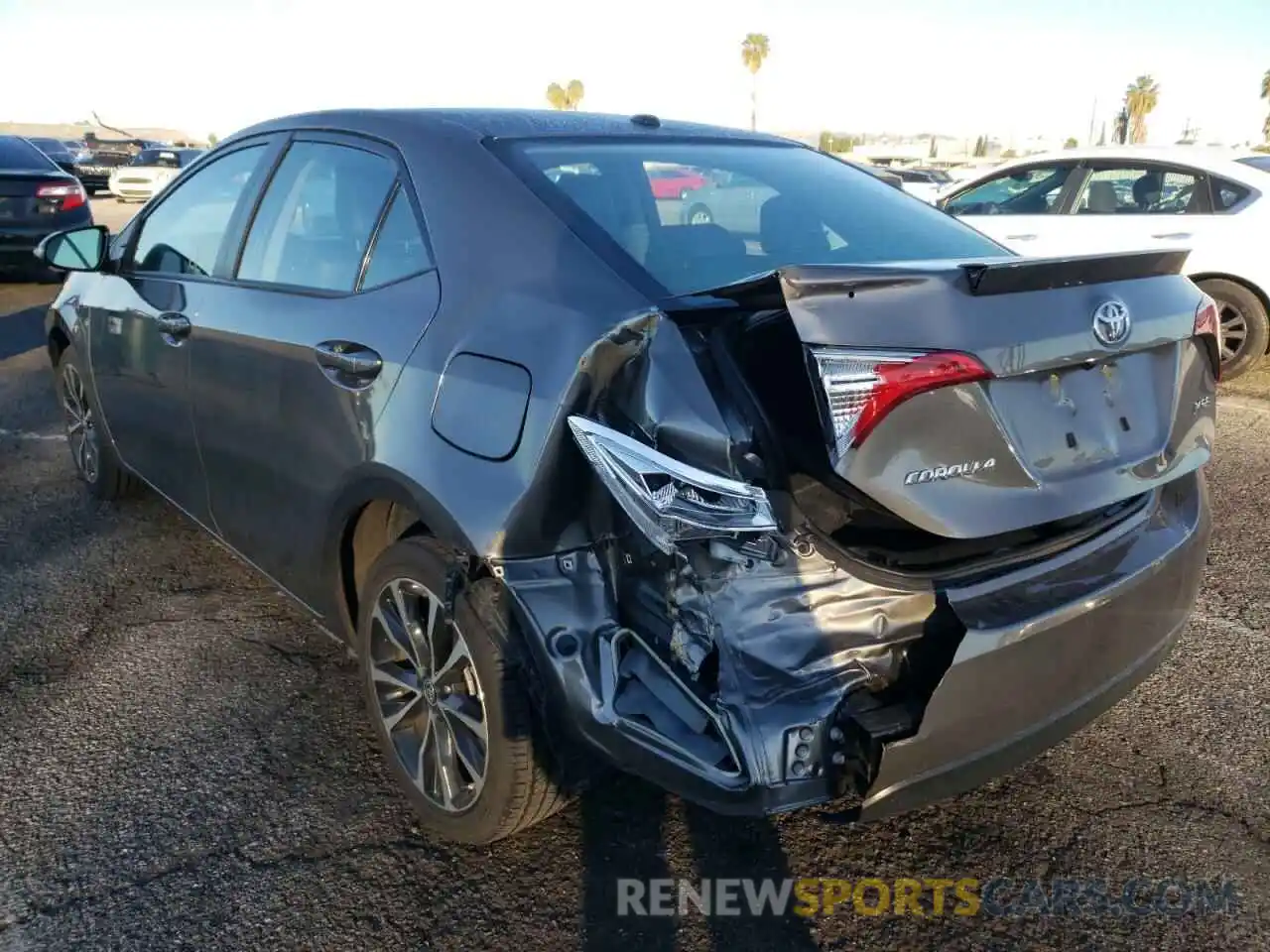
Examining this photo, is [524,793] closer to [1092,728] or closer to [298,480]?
[298,480]

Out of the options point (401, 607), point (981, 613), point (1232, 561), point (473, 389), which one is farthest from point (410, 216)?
point (1232, 561)

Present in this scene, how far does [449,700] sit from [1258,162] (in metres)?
7.90

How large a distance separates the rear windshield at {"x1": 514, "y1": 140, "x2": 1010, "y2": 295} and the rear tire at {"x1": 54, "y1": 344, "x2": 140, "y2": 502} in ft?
9.28

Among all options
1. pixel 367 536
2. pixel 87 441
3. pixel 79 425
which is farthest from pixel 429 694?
pixel 79 425

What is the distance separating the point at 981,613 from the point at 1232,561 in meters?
2.76

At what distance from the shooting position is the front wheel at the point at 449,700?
225 centimetres

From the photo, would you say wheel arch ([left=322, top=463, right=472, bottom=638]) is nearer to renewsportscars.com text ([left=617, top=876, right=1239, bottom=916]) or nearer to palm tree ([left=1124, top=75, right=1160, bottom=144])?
renewsportscars.com text ([left=617, top=876, right=1239, bottom=916])

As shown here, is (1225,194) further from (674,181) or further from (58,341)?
(58,341)

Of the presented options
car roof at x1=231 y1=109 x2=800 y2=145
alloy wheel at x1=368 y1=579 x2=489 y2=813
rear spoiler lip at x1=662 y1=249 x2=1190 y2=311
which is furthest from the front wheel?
car roof at x1=231 y1=109 x2=800 y2=145

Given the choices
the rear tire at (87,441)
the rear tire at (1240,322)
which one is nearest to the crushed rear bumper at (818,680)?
the rear tire at (87,441)

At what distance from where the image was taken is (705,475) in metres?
1.92

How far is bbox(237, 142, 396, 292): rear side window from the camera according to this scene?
280 centimetres

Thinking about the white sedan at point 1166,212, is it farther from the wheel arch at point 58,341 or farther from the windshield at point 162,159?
the windshield at point 162,159

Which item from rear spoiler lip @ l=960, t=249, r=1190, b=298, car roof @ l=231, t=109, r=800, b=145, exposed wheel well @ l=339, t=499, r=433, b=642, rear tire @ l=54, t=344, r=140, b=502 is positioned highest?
car roof @ l=231, t=109, r=800, b=145
